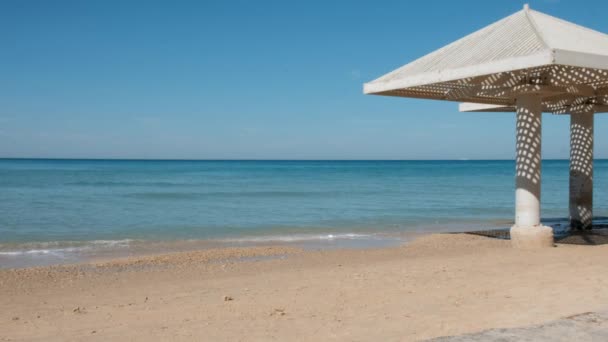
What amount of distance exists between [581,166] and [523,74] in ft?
19.3

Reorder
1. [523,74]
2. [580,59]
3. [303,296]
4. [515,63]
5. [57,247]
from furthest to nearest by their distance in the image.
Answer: [57,247] < [523,74] < [515,63] < [580,59] < [303,296]

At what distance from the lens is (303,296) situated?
7422 millimetres

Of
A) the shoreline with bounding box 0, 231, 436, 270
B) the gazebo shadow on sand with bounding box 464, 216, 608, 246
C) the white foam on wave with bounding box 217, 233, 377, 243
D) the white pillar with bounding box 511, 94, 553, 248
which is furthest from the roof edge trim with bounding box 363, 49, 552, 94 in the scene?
the white foam on wave with bounding box 217, 233, 377, 243

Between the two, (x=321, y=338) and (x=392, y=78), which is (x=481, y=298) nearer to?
(x=321, y=338)

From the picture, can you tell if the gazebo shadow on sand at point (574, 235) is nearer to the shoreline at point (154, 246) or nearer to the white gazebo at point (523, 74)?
the white gazebo at point (523, 74)

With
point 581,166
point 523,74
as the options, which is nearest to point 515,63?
point 523,74

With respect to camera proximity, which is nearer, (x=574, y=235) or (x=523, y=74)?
(x=523, y=74)

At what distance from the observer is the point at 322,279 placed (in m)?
8.66

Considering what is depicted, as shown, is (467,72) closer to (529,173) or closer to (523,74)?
(523,74)

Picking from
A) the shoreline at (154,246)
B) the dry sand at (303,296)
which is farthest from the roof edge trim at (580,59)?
the shoreline at (154,246)

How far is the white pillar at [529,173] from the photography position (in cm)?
1171

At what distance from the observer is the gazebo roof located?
9398 mm

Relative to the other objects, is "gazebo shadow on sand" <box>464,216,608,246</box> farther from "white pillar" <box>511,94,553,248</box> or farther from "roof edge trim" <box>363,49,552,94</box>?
"roof edge trim" <box>363,49,552,94</box>

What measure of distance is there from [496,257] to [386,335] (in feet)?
19.0
